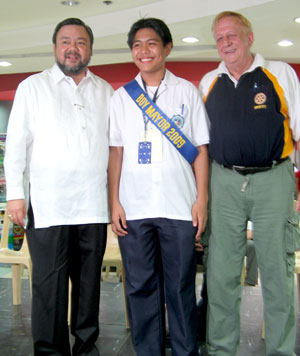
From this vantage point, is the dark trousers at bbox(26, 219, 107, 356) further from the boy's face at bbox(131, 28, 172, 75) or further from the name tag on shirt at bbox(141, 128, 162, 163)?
the boy's face at bbox(131, 28, 172, 75)

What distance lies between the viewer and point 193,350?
6.16ft

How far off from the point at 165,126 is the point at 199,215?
16.2 inches

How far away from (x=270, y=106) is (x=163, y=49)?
0.53 meters

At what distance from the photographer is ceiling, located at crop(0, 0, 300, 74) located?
420 cm

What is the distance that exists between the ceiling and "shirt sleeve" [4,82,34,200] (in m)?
2.77

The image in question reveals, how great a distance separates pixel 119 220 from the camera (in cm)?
192

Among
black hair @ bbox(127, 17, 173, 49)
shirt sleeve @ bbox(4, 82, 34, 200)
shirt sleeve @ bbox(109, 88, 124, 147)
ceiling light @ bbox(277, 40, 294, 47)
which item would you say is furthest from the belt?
ceiling light @ bbox(277, 40, 294, 47)

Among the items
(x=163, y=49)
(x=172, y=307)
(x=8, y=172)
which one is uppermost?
(x=163, y=49)

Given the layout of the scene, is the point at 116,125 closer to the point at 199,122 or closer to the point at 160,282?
the point at 199,122

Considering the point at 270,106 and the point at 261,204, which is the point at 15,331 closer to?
the point at 261,204

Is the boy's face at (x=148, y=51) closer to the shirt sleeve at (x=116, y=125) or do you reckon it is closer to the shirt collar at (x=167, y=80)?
the shirt collar at (x=167, y=80)

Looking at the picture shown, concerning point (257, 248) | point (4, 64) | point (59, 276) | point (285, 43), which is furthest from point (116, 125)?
point (4, 64)

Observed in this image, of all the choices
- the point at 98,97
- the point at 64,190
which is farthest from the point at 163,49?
the point at 64,190

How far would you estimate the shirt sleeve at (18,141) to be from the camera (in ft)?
6.29
